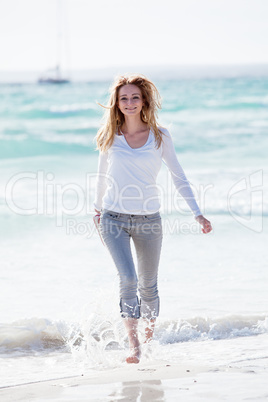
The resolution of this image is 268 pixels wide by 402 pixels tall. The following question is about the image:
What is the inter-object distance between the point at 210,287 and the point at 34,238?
9.13ft

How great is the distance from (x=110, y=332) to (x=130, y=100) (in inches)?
73.6

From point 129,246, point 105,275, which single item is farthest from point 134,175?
point 105,275

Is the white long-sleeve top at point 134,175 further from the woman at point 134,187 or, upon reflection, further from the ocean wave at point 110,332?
the ocean wave at point 110,332

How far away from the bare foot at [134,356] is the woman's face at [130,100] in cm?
144

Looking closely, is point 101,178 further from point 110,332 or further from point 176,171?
point 110,332

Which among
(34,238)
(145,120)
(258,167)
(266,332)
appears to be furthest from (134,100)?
(258,167)

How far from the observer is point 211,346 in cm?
435

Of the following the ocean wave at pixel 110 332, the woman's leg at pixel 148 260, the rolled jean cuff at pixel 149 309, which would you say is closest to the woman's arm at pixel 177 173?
the woman's leg at pixel 148 260

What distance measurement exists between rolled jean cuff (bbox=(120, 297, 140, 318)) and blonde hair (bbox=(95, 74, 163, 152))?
0.92 metres

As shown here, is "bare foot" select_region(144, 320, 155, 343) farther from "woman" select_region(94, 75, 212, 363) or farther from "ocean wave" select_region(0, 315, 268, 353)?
"ocean wave" select_region(0, 315, 268, 353)

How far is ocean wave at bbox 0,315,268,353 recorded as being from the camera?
4477 millimetres

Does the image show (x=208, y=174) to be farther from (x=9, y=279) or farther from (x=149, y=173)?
(x=149, y=173)

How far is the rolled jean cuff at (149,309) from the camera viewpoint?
3871 mm

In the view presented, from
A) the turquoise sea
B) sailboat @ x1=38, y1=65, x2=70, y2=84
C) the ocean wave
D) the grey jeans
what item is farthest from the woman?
sailboat @ x1=38, y1=65, x2=70, y2=84
